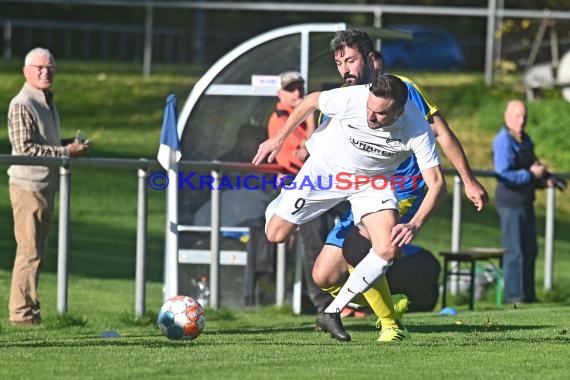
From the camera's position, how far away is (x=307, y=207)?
10.3 m

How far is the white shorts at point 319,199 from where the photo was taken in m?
10.0

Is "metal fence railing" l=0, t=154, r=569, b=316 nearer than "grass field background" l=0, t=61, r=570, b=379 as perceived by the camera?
No

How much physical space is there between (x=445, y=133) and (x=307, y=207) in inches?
43.3

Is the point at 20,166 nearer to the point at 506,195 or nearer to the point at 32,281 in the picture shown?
the point at 32,281

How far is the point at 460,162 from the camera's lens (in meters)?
9.83

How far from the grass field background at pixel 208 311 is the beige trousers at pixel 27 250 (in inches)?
7.6

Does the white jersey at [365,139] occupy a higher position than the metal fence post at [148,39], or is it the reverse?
the metal fence post at [148,39]

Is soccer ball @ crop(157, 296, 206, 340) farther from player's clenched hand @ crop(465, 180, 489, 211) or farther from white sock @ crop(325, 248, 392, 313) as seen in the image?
player's clenched hand @ crop(465, 180, 489, 211)

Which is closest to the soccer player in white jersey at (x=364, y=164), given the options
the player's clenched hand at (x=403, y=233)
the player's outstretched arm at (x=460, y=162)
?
the player's clenched hand at (x=403, y=233)

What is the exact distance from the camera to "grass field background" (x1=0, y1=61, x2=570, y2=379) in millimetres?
8484

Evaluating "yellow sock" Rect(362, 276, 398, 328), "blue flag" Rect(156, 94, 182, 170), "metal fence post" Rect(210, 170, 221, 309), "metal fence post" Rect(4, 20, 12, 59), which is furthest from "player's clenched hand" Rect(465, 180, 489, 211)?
"metal fence post" Rect(4, 20, 12, 59)

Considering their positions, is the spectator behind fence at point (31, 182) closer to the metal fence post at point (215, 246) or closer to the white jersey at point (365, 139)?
the metal fence post at point (215, 246)

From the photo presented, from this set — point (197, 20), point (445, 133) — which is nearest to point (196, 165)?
point (445, 133)

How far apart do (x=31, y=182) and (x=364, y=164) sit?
10.7 ft
